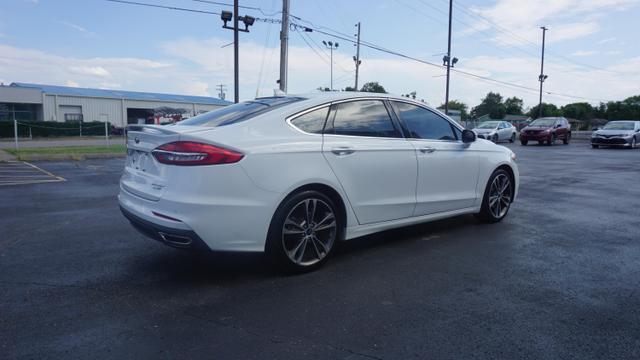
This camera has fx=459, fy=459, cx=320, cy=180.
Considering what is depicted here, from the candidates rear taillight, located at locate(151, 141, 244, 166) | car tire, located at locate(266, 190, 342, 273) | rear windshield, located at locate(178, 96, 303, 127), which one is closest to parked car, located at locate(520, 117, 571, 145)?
rear windshield, located at locate(178, 96, 303, 127)

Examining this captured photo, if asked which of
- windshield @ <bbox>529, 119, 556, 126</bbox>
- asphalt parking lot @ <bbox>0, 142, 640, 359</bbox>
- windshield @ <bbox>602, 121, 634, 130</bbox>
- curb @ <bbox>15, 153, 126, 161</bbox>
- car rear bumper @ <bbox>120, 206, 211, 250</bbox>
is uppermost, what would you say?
windshield @ <bbox>529, 119, 556, 126</bbox>

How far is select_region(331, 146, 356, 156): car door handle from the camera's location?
13.6 feet

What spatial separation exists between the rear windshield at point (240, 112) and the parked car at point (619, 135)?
26.6m

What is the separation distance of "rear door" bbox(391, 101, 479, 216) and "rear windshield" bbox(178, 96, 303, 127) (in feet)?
4.23

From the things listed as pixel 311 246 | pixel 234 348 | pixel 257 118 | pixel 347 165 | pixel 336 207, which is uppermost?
pixel 257 118

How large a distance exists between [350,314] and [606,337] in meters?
1.66

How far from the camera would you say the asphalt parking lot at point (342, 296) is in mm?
2822

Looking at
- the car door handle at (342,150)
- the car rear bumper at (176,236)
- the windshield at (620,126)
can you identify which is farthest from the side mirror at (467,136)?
the windshield at (620,126)

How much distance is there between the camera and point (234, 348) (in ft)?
9.11

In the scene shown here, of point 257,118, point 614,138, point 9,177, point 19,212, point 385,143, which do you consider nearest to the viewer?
point 257,118

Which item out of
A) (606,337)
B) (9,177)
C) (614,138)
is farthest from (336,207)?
(614,138)

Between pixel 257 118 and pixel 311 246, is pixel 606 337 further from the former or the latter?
pixel 257 118

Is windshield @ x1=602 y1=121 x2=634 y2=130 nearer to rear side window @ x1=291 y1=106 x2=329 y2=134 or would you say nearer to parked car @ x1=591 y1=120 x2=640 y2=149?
parked car @ x1=591 y1=120 x2=640 y2=149

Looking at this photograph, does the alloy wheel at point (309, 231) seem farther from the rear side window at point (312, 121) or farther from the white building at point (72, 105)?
the white building at point (72, 105)
